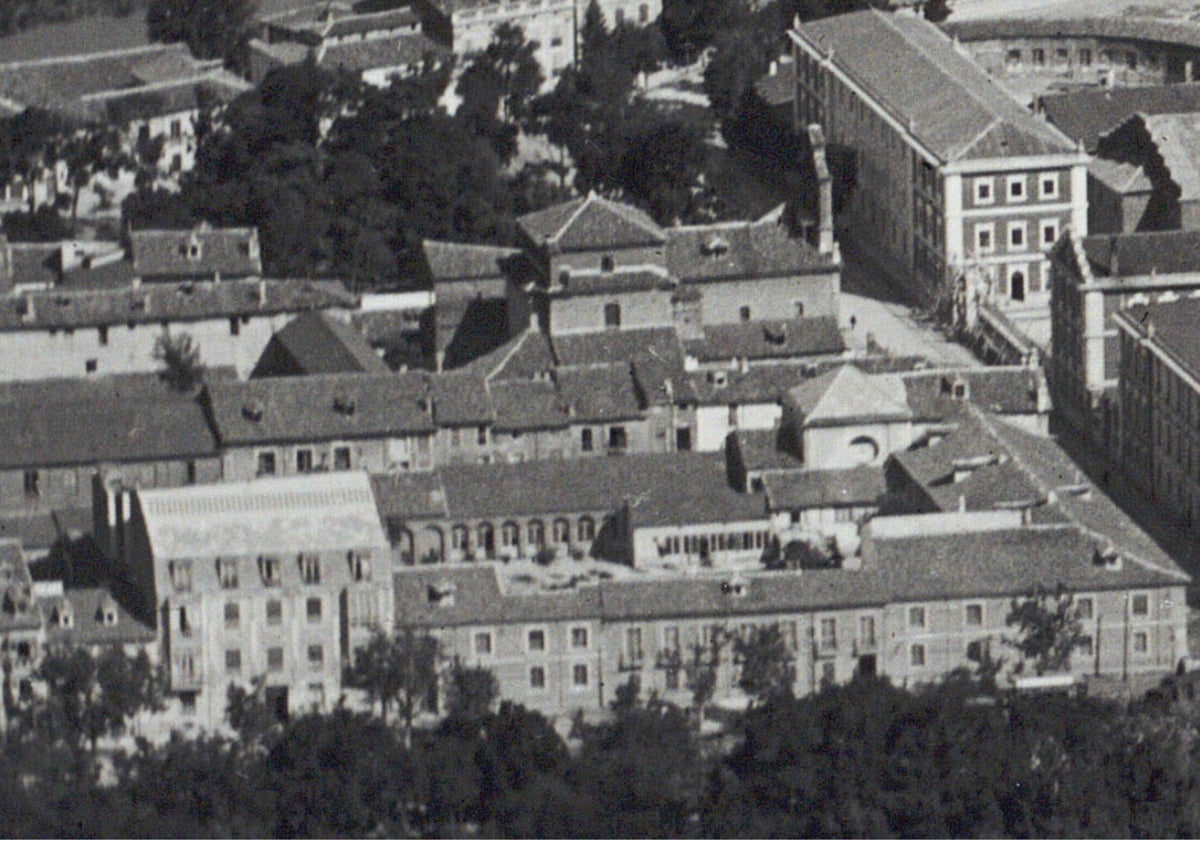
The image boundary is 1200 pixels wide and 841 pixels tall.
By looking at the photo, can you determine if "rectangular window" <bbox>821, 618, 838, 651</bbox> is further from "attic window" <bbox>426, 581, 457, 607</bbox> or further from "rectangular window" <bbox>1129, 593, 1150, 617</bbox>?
"attic window" <bbox>426, 581, 457, 607</bbox>

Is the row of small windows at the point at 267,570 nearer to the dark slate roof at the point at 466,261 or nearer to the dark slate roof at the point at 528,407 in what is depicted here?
the dark slate roof at the point at 528,407

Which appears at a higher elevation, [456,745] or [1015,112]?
[1015,112]

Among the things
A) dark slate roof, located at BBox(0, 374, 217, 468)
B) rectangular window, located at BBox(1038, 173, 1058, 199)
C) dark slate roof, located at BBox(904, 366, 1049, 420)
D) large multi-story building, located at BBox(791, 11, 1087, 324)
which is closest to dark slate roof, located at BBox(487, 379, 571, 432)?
dark slate roof, located at BBox(0, 374, 217, 468)

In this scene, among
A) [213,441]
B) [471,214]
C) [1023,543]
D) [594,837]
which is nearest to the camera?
[594,837]

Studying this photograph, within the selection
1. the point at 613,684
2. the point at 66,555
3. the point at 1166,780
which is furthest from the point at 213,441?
the point at 1166,780

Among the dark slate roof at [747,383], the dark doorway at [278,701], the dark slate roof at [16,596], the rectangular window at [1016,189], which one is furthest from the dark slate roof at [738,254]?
the dark slate roof at [16,596]

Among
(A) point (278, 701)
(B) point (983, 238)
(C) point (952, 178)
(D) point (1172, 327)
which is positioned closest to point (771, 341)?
(D) point (1172, 327)

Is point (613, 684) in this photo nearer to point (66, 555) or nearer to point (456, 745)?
point (456, 745)

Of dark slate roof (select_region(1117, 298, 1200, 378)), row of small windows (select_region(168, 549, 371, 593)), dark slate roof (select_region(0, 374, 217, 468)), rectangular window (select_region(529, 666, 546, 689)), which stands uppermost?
dark slate roof (select_region(1117, 298, 1200, 378))
